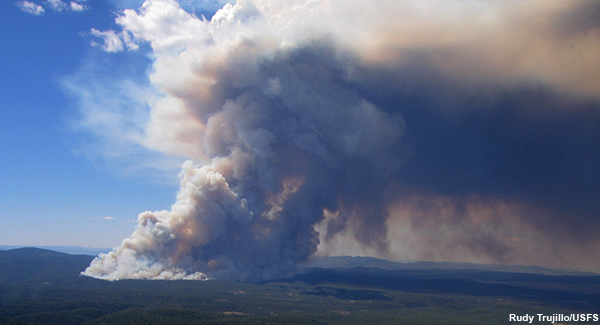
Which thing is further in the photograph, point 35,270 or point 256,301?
point 35,270

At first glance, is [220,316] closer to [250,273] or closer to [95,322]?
[95,322]

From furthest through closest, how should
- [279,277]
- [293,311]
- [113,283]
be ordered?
[279,277] < [113,283] < [293,311]

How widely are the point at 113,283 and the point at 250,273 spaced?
139 feet

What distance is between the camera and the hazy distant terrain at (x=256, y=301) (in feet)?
265

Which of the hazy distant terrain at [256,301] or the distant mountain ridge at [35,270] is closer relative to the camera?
the hazy distant terrain at [256,301]

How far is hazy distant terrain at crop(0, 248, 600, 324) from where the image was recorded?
80625mm

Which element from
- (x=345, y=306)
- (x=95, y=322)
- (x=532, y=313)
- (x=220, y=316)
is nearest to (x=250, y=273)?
(x=345, y=306)

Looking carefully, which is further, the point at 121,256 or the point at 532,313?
the point at 121,256

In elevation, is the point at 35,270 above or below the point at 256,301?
below

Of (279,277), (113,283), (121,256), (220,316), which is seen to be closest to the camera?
(220,316)

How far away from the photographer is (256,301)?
348 ft

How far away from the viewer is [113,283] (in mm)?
118688

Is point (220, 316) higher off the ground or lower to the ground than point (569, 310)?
lower

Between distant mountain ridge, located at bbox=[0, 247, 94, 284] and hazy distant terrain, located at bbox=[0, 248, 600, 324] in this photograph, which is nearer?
hazy distant terrain, located at bbox=[0, 248, 600, 324]
